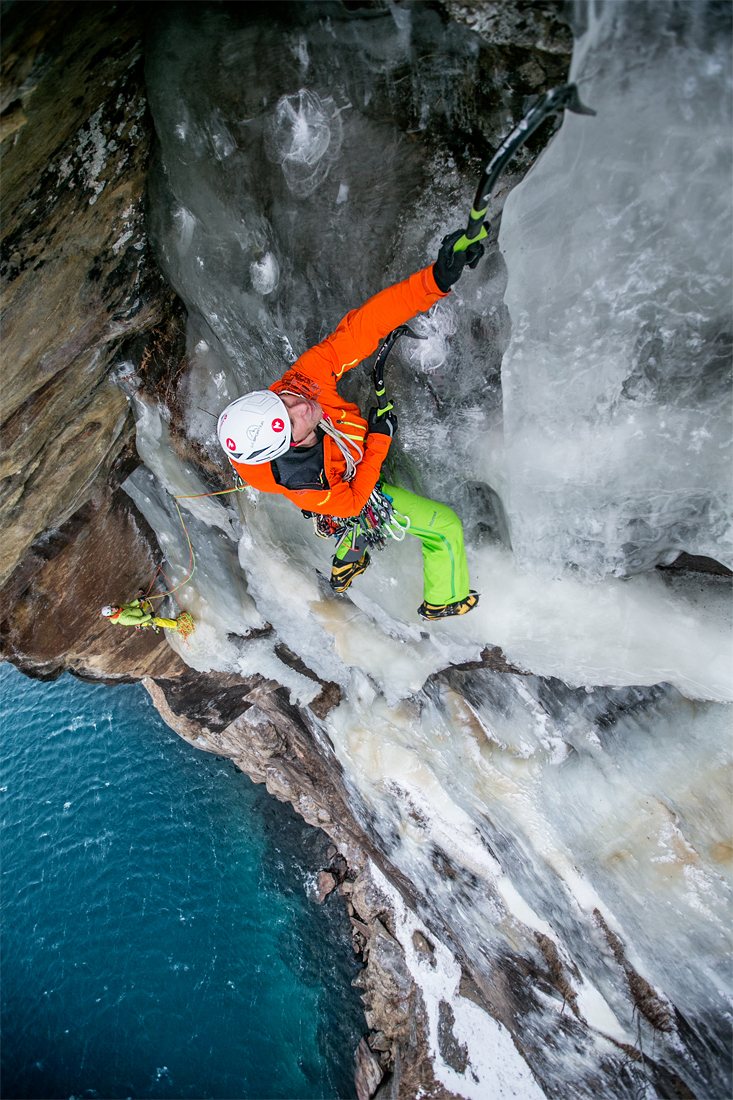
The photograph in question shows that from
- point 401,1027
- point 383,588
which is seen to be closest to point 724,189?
point 383,588

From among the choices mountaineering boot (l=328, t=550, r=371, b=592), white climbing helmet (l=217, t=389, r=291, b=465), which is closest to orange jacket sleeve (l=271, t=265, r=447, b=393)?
white climbing helmet (l=217, t=389, r=291, b=465)

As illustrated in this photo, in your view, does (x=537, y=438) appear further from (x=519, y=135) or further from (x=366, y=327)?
(x=519, y=135)

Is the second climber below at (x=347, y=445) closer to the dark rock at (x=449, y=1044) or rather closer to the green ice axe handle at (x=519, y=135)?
the green ice axe handle at (x=519, y=135)

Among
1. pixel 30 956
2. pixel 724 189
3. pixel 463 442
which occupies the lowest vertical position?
pixel 30 956

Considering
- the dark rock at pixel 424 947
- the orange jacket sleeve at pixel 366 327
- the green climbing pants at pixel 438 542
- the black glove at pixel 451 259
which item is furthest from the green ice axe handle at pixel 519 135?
the dark rock at pixel 424 947

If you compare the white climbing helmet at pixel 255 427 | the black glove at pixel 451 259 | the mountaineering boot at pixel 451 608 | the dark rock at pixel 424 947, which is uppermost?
the black glove at pixel 451 259

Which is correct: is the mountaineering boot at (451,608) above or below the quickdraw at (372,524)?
below

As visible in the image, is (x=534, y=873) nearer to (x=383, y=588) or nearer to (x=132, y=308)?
(x=383, y=588)
